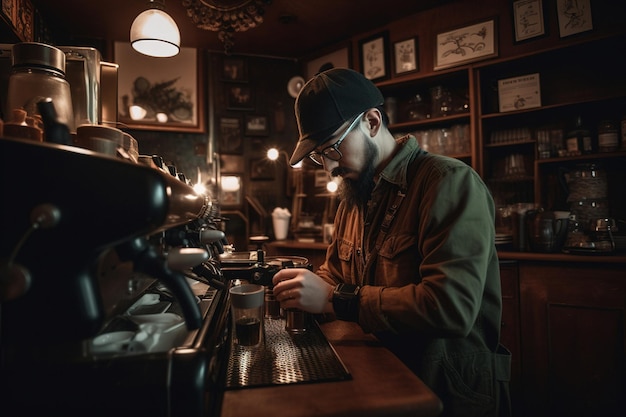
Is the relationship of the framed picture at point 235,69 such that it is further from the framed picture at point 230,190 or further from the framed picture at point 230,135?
the framed picture at point 230,190

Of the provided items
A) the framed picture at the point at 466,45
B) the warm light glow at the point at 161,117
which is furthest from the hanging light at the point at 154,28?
the framed picture at the point at 466,45

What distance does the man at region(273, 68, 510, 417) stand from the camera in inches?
39.7

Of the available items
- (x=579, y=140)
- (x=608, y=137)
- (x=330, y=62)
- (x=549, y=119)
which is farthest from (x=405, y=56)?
(x=608, y=137)

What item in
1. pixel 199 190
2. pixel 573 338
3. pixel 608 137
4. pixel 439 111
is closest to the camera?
pixel 199 190

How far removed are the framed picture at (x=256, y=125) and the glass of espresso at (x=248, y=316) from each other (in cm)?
355

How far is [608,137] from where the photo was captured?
8.64 feet

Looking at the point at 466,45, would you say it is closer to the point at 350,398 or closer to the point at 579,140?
the point at 579,140

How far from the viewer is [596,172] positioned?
2.74 meters

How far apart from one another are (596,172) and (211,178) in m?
3.67

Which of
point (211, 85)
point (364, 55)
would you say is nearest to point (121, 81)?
point (211, 85)

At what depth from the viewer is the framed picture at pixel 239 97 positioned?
4.32m

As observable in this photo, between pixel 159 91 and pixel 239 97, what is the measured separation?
90cm

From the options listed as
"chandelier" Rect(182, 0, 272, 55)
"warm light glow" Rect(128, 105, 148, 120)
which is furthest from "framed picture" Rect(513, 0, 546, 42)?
"warm light glow" Rect(128, 105, 148, 120)

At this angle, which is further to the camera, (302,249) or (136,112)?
(136,112)
